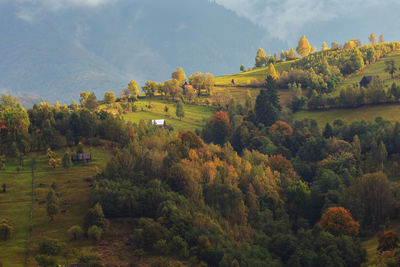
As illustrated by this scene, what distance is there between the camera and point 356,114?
13225 cm

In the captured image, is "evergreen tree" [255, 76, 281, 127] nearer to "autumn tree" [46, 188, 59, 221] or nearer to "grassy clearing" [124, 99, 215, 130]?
"grassy clearing" [124, 99, 215, 130]

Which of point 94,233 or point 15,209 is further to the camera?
point 15,209

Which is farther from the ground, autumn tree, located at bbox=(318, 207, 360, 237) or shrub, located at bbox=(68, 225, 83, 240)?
shrub, located at bbox=(68, 225, 83, 240)

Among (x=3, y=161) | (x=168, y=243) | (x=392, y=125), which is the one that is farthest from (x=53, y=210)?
(x=392, y=125)

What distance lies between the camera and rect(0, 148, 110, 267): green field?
6006cm

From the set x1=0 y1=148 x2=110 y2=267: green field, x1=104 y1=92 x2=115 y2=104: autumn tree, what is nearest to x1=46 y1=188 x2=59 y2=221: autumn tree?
x1=0 y1=148 x2=110 y2=267: green field

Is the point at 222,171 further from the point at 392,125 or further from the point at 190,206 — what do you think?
the point at 392,125

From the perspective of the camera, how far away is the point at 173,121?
484 ft

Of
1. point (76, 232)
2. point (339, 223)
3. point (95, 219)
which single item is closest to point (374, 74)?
point (339, 223)

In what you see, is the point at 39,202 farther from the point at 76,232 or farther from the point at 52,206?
the point at 76,232

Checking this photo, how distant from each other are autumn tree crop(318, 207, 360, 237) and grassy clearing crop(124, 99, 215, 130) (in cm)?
7211

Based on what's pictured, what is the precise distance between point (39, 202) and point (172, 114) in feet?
283

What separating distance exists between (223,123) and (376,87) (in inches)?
1963

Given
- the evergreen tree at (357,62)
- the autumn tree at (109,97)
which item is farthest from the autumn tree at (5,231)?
the evergreen tree at (357,62)
